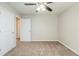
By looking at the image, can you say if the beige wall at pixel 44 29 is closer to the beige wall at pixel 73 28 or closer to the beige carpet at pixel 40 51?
the beige carpet at pixel 40 51

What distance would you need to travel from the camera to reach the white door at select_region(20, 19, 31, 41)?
27.2ft

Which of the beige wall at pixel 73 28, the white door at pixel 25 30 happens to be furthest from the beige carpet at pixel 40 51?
the white door at pixel 25 30

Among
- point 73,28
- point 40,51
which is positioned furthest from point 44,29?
point 73,28

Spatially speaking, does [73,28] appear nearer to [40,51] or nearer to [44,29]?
[40,51]

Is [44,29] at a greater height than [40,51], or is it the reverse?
[44,29]

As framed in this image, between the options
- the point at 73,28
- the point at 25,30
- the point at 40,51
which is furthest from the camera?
the point at 25,30

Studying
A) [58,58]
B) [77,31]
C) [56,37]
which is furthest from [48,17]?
[58,58]

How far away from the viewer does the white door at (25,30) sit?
27.2 feet

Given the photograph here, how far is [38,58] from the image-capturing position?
1.07 metres

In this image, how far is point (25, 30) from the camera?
8.34 metres

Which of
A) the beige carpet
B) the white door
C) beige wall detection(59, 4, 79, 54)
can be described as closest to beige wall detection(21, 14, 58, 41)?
the white door

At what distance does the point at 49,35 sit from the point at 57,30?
71 cm

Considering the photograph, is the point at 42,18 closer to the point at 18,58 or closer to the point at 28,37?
the point at 28,37

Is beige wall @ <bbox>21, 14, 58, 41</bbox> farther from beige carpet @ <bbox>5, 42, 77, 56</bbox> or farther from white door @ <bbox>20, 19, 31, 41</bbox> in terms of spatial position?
beige carpet @ <bbox>5, 42, 77, 56</bbox>
